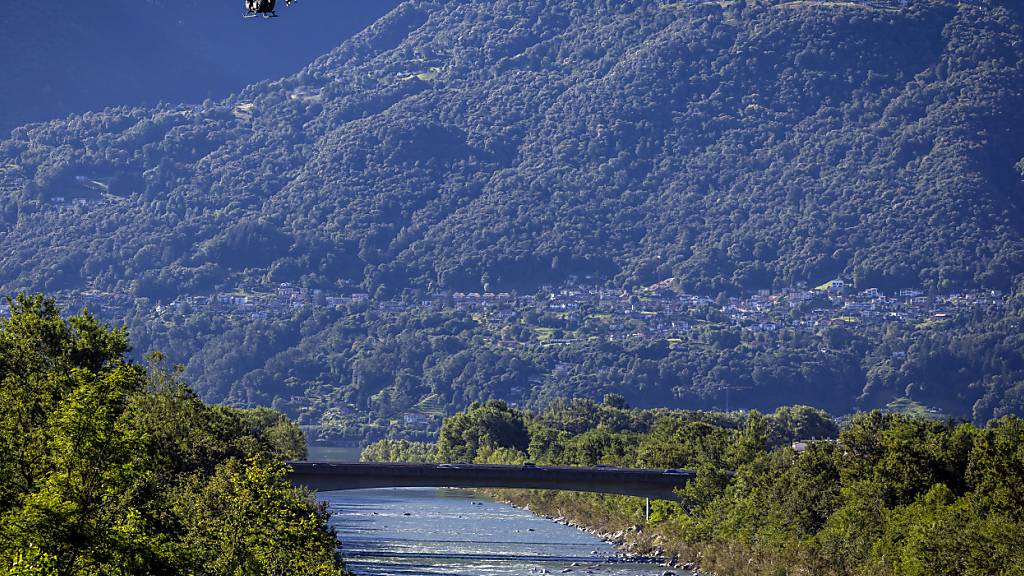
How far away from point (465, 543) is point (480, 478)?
15.9ft

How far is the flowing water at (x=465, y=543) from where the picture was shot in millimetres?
88312

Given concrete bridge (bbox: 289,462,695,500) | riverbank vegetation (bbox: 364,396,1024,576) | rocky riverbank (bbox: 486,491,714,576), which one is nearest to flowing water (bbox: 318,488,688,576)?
rocky riverbank (bbox: 486,491,714,576)

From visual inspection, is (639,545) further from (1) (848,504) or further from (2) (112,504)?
(2) (112,504)

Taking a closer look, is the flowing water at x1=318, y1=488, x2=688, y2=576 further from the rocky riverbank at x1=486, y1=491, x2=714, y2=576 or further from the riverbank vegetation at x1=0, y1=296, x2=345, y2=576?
the riverbank vegetation at x1=0, y1=296, x2=345, y2=576

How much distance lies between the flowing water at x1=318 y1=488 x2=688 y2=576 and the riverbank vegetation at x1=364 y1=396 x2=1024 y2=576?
200 inches

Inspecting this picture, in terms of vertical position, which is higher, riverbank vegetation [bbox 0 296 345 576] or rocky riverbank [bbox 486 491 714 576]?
riverbank vegetation [bbox 0 296 345 576]

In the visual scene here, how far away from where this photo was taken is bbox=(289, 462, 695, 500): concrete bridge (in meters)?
104

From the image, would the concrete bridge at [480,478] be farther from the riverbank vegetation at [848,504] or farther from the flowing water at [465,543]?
the flowing water at [465,543]

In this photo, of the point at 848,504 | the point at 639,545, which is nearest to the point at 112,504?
the point at 848,504

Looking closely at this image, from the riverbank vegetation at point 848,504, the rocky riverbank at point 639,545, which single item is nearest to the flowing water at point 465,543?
the rocky riverbank at point 639,545

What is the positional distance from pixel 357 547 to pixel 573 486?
661 inches

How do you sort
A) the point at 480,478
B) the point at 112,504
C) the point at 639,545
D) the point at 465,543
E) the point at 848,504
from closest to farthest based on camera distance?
the point at 112,504 → the point at 848,504 → the point at 639,545 → the point at 465,543 → the point at 480,478

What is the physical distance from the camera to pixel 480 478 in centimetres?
10662

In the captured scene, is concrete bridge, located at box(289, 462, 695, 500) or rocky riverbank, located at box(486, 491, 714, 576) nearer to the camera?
rocky riverbank, located at box(486, 491, 714, 576)
